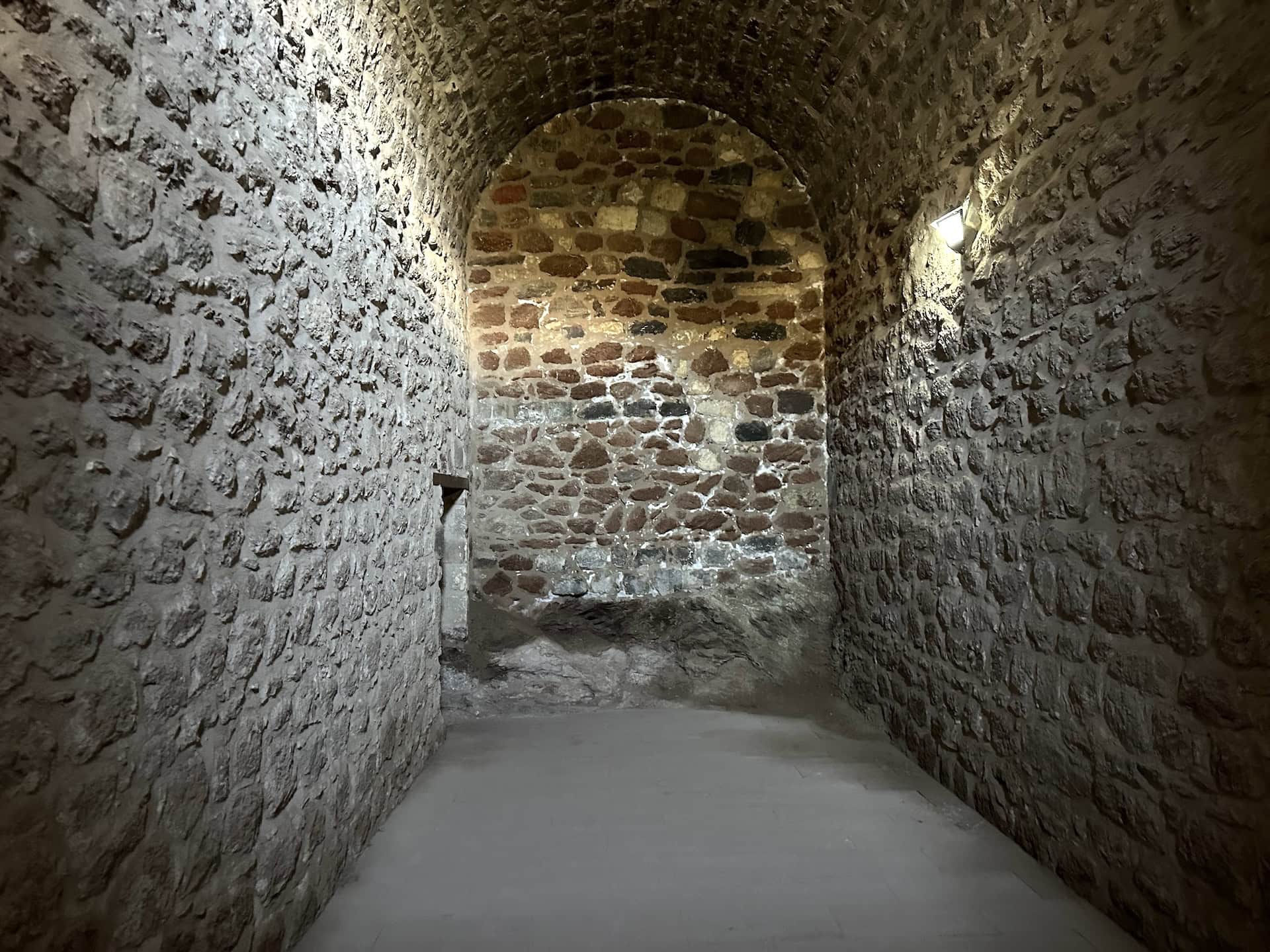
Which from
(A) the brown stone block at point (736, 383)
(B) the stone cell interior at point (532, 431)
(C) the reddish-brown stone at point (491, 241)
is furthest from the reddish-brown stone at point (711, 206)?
(C) the reddish-brown stone at point (491, 241)

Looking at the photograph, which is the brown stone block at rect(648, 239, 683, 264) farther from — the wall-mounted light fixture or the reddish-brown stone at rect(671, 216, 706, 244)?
the wall-mounted light fixture

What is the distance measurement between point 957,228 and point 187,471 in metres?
2.64

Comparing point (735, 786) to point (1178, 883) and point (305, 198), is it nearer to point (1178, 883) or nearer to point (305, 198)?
point (1178, 883)

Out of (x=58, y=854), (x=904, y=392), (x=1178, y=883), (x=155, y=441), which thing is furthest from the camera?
(x=904, y=392)

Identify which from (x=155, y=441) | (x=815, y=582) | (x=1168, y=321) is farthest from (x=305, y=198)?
(x=815, y=582)

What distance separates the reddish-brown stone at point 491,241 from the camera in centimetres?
434

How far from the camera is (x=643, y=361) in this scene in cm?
439

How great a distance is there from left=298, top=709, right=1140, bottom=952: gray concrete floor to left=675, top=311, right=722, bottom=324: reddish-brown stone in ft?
8.36

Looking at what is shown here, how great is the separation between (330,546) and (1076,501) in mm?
2185

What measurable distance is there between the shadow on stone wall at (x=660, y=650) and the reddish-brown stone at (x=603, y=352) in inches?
58.6

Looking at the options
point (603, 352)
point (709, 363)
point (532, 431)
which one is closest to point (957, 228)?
point (709, 363)

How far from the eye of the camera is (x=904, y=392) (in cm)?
326

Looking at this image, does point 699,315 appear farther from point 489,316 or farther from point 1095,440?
point 1095,440

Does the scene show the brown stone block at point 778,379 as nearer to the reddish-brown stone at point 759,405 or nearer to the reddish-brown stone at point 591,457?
the reddish-brown stone at point 759,405
